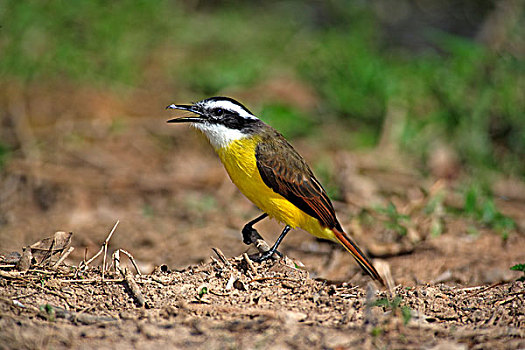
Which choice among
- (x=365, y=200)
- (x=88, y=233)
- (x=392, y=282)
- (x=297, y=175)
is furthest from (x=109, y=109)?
(x=392, y=282)

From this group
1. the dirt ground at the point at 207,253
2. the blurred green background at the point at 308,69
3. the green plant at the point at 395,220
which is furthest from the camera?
the blurred green background at the point at 308,69

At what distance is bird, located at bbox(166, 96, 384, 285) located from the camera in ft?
18.0

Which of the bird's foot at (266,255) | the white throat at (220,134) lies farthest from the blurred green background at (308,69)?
the bird's foot at (266,255)

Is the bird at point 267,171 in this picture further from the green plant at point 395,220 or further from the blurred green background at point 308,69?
the blurred green background at point 308,69

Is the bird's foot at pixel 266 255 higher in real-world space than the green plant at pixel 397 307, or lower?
higher

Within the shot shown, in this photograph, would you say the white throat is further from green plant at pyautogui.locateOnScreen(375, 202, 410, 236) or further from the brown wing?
green plant at pyautogui.locateOnScreen(375, 202, 410, 236)

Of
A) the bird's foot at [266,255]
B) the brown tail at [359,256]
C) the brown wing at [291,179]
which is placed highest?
the brown wing at [291,179]

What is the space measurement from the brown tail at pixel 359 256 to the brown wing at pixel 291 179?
102mm

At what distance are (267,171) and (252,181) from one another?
158 mm

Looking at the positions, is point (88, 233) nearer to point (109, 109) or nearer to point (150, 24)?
point (109, 109)

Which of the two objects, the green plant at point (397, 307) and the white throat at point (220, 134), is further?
the white throat at point (220, 134)

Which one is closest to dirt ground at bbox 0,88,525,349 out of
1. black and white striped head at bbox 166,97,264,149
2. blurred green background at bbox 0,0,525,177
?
blurred green background at bbox 0,0,525,177

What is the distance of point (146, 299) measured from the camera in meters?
4.30

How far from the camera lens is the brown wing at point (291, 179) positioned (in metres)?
5.48
